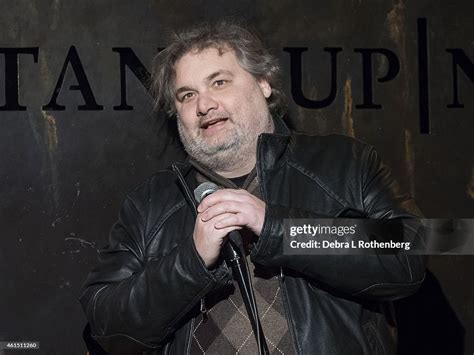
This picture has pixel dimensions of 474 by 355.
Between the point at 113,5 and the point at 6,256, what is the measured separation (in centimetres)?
89

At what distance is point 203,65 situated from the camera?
7.61ft

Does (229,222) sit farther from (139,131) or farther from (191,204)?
(139,131)

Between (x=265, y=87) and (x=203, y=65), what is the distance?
23cm

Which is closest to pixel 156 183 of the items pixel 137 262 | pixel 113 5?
pixel 137 262

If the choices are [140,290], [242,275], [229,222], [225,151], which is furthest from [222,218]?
[225,151]

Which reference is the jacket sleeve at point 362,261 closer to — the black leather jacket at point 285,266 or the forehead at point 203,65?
the black leather jacket at point 285,266

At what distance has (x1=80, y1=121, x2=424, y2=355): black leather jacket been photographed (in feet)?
6.44

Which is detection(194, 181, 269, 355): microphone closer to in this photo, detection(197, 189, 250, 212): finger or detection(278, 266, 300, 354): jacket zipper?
detection(197, 189, 250, 212): finger

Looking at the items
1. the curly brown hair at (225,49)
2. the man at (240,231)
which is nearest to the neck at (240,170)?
the man at (240,231)

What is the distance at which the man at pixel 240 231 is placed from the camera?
6.41 ft

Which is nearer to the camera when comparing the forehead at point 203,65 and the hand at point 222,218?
the hand at point 222,218

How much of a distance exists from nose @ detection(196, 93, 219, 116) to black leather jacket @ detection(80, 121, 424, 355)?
163 millimetres

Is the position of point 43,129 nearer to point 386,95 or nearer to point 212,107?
point 212,107

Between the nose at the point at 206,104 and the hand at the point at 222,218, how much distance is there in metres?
0.45
